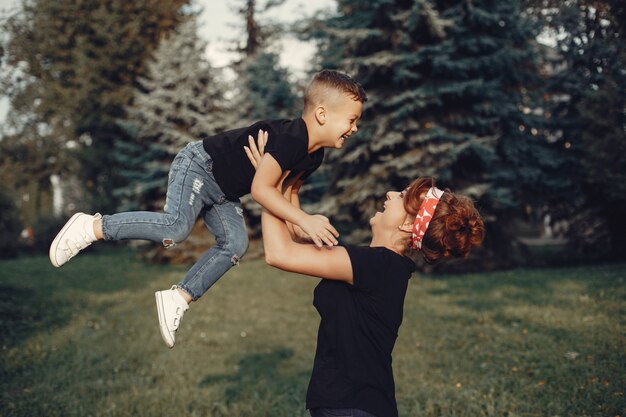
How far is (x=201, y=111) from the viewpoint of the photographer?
63.6 feet

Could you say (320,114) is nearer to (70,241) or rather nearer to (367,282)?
(367,282)

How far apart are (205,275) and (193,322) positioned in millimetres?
6534

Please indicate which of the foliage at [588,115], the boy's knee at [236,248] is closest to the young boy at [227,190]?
the boy's knee at [236,248]

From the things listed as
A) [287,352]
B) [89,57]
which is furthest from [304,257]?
[89,57]

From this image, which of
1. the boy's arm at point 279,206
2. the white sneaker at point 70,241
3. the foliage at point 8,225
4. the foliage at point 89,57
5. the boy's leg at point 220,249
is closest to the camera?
the boy's arm at point 279,206

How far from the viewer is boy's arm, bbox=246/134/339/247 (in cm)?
270

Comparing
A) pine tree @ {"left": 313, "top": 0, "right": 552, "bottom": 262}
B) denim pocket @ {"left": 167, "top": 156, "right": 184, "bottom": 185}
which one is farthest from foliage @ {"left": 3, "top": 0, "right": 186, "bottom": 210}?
Answer: denim pocket @ {"left": 167, "top": 156, "right": 184, "bottom": 185}

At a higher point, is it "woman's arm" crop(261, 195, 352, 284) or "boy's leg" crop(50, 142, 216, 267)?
"woman's arm" crop(261, 195, 352, 284)

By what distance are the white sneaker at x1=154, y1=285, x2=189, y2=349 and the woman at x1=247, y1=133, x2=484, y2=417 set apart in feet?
3.69

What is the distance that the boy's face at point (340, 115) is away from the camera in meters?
3.29

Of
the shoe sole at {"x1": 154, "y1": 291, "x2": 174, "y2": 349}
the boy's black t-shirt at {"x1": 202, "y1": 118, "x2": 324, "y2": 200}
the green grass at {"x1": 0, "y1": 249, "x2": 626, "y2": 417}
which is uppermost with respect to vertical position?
the boy's black t-shirt at {"x1": 202, "y1": 118, "x2": 324, "y2": 200}

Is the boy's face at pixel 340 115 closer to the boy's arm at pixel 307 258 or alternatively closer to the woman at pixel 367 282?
the woman at pixel 367 282

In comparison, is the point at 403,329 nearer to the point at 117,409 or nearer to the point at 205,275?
the point at 117,409

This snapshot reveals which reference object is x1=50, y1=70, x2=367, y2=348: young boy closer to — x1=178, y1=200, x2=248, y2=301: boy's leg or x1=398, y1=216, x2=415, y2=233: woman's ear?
x1=178, y1=200, x2=248, y2=301: boy's leg
